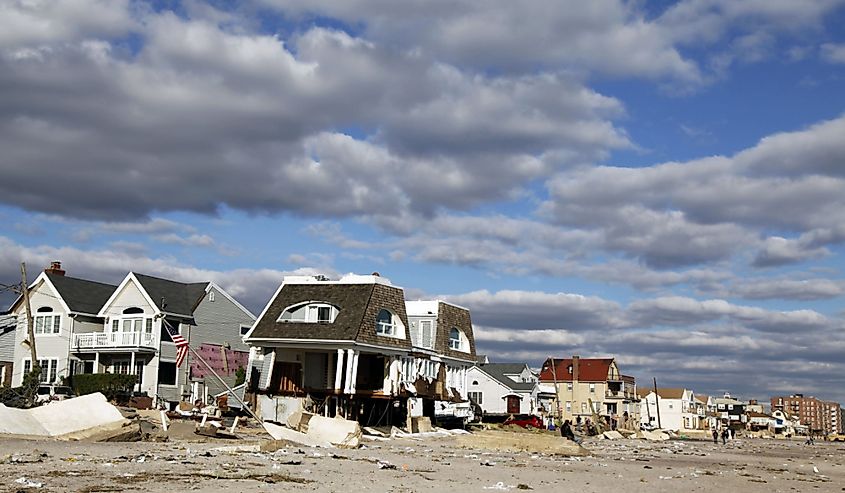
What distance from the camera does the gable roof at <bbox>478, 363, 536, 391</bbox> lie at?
10425cm

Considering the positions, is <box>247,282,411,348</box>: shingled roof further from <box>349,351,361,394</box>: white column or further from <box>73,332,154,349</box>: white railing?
<box>73,332,154,349</box>: white railing

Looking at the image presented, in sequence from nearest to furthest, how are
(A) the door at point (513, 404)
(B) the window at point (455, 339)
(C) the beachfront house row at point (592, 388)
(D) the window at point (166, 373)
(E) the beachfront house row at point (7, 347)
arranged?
1. (D) the window at point (166, 373)
2. (B) the window at point (455, 339)
3. (E) the beachfront house row at point (7, 347)
4. (A) the door at point (513, 404)
5. (C) the beachfront house row at point (592, 388)

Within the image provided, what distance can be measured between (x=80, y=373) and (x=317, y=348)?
18690 mm

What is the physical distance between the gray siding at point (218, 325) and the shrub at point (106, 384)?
5132 mm

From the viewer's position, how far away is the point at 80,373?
59.2 m

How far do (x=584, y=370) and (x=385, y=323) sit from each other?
81711 mm

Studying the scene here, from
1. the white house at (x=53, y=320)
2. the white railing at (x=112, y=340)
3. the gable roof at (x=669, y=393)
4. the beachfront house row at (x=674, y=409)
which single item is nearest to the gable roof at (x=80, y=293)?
the white house at (x=53, y=320)

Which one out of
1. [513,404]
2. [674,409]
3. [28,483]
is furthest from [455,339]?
[674,409]

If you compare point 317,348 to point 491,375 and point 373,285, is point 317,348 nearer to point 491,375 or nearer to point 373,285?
point 373,285

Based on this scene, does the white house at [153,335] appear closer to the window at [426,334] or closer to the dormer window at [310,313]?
the dormer window at [310,313]

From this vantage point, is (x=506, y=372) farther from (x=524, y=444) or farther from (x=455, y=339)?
(x=524, y=444)

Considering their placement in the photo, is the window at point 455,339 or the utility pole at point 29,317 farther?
the window at point 455,339

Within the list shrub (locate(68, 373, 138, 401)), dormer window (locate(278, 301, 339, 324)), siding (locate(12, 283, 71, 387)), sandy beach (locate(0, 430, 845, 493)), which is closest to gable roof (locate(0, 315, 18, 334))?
siding (locate(12, 283, 71, 387))

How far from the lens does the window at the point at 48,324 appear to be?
60.2 meters
